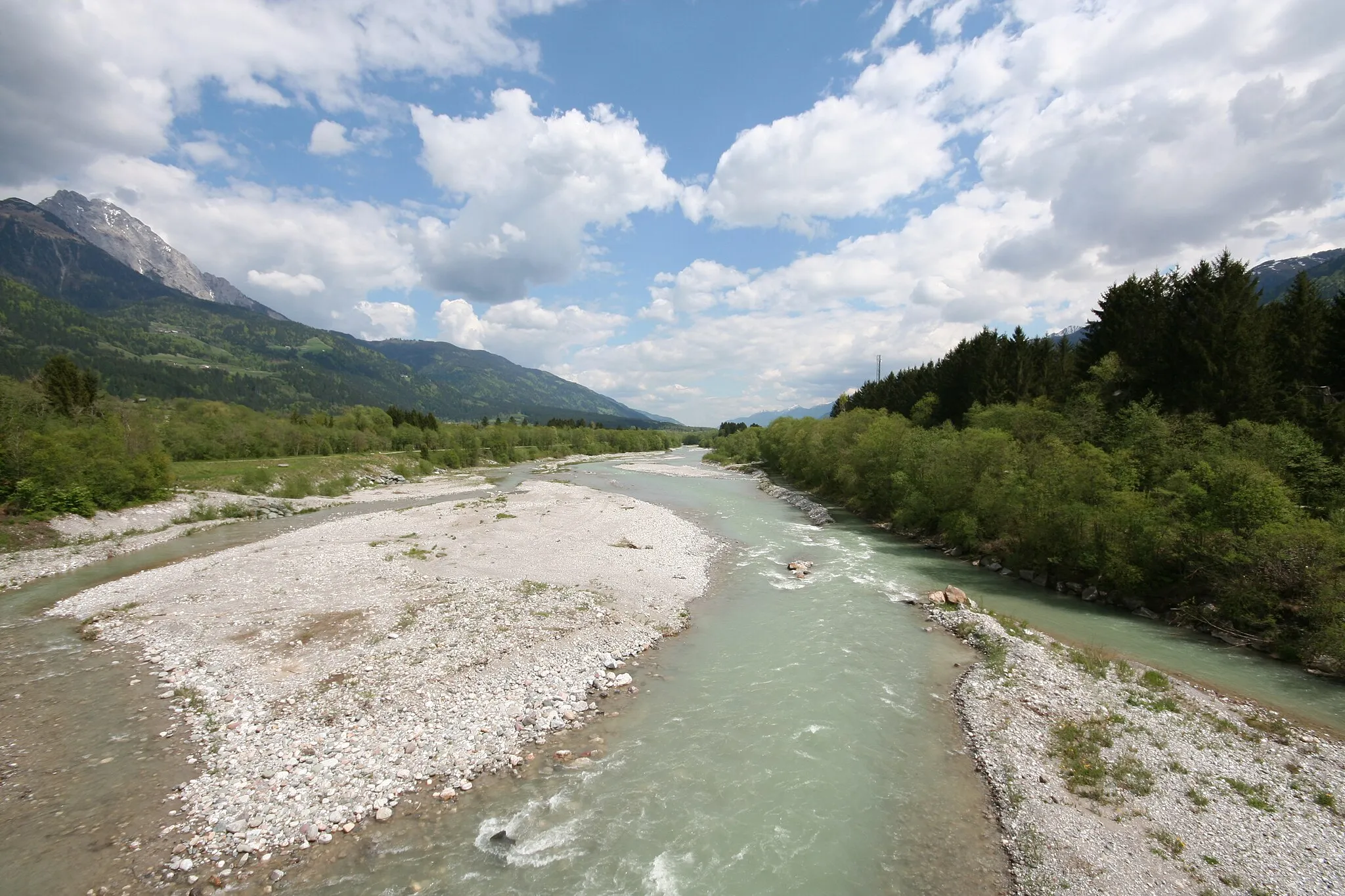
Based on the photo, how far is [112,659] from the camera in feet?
51.1

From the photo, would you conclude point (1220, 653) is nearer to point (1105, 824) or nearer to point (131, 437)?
point (1105, 824)

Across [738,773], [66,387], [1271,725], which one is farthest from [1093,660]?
[66,387]

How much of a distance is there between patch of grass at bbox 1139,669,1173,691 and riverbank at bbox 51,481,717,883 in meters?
13.2

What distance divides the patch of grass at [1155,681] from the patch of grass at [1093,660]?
81cm

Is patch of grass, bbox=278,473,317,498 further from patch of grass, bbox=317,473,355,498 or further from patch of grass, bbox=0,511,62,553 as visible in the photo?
patch of grass, bbox=0,511,62,553

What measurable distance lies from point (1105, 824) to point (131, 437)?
204 feet

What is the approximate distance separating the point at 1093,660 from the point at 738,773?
11.9m

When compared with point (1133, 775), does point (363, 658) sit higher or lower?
higher

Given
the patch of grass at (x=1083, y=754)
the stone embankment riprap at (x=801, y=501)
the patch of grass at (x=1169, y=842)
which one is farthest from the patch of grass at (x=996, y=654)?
the stone embankment riprap at (x=801, y=501)

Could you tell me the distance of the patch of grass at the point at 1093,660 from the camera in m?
15.3

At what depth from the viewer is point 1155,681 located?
14328 mm

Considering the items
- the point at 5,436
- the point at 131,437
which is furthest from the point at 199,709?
the point at 131,437

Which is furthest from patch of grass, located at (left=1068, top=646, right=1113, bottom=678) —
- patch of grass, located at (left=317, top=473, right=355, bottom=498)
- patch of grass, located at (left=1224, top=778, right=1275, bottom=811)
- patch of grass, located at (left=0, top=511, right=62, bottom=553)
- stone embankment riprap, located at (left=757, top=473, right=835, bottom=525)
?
patch of grass, located at (left=317, top=473, right=355, bottom=498)

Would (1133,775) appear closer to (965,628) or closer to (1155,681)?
(1155,681)
